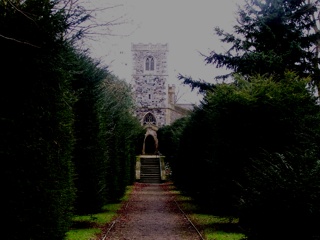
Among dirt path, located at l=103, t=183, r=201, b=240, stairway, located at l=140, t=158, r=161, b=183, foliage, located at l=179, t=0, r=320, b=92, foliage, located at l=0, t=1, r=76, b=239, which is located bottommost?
dirt path, located at l=103, t=183, r=201, b=240

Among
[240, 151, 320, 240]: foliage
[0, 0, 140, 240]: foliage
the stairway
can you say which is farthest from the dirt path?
the stairway

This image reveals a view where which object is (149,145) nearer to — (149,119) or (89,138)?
(149,119)

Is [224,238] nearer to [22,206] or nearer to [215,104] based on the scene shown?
[215,104]

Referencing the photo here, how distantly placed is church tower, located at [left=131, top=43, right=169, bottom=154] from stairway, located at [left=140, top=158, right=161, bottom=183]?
13.2 m

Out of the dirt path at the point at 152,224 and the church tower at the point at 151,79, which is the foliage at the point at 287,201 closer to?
the dirt path at the point at 152,224

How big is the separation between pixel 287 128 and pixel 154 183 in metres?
31.9

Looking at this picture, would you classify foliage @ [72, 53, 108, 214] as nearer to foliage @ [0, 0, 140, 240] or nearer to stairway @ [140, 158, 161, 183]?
foliage @ [0, 0, 140, 240]

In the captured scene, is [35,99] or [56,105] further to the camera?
[56,105]

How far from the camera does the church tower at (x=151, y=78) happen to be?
215ft

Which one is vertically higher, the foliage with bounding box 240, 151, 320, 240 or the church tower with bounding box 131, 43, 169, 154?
the church tower with bounding box 131, 43, 169, 154

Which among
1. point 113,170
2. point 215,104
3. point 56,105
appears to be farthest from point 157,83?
point 56,105

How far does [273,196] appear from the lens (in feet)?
22.5

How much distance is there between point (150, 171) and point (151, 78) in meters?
21.2

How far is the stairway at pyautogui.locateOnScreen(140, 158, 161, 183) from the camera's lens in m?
45.4
